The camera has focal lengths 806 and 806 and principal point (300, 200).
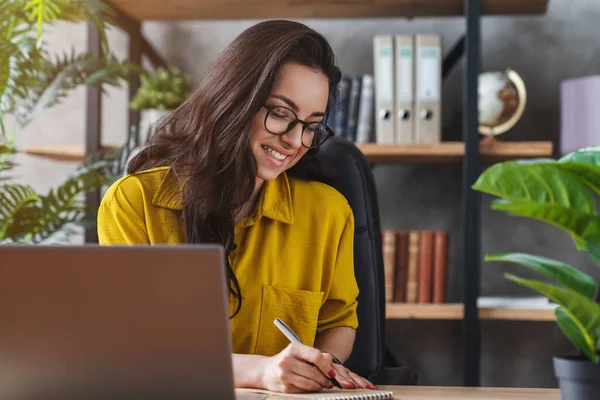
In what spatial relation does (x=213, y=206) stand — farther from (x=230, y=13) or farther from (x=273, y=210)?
(x=230, y=13)

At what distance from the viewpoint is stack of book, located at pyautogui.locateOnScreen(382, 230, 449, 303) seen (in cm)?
253

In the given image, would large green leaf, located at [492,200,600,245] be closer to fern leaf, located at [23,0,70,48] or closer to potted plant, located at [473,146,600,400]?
potted plant, located at [473,146,600,400]

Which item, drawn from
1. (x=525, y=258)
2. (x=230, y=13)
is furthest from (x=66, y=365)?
(x=230, y=13)

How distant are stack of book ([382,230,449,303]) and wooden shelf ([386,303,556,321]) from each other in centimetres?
5

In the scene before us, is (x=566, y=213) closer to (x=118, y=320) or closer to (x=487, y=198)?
(x=118, y=320)

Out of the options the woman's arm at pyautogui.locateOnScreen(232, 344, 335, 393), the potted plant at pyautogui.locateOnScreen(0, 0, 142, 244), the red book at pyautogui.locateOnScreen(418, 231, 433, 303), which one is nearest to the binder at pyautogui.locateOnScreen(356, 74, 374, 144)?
the red book at pyautogui.locateOnScreen(418, 231, 433, 303)

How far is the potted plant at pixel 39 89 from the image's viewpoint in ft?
7.72

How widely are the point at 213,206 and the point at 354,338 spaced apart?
1.29ft

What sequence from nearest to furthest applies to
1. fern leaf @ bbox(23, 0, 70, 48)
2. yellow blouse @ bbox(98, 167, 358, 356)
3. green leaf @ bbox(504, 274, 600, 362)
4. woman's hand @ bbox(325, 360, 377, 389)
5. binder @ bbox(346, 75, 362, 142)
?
green leaf @ bbox(504, 274, 600, 362)
woman's hand @ bbox(325, 360, 377, 389)
yellow blouse @ bbox(98, 167, 358, 356)
fern leaf @ bbox(23, 0, 70, 48)
binder @ bbox(346, 75, 362, 142)

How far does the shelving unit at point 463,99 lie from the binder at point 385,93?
0.18 feet

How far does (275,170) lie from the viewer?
1.50 metres

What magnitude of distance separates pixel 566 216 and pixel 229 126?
2.51ft

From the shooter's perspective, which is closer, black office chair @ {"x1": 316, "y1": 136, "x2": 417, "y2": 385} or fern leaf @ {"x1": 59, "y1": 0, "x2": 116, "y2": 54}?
black office chair @ {"x1": 316, "y1": 136, "x2": 417, "y2": 385}

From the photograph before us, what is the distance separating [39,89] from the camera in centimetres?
253
